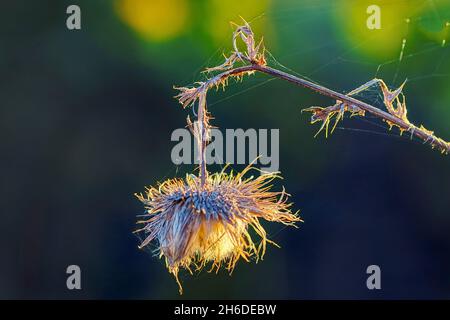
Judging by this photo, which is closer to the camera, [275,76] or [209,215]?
[275,76]

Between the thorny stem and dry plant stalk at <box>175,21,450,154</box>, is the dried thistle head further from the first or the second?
dry plant stalk at <box>175,21,450,154</box>

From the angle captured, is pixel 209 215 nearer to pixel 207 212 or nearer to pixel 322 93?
pixel 207 212

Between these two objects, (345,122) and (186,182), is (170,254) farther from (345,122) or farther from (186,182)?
(345,122)

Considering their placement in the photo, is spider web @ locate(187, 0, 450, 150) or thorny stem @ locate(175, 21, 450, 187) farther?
spider web @ locate(187, 0, 450, 150)

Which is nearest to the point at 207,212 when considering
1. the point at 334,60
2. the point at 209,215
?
the point at 209,215

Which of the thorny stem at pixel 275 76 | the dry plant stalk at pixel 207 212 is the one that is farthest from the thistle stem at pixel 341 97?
the dry plant stalk at pixel 207 212

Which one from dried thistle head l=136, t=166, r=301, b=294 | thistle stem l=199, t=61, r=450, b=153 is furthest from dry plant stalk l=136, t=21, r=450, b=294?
thistle stem l=199, t=61, r=450, b=153
